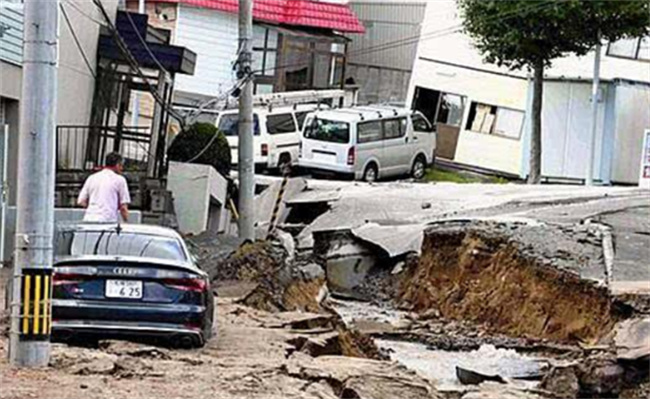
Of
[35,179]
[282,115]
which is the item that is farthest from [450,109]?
[35,179]

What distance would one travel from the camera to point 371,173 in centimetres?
4184

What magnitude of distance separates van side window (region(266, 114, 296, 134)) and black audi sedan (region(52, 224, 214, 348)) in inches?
1125

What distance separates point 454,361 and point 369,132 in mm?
23501

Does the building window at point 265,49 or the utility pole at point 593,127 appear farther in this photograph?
the building window at point 265,49

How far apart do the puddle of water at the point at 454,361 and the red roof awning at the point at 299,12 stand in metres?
28.3

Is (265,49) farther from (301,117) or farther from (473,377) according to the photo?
(473,377)

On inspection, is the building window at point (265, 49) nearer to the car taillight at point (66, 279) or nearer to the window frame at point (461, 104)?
the window frame at point (461, 104)

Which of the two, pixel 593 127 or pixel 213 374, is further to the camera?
pixel 593 127

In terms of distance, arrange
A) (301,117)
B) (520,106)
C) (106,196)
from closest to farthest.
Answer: (106,196) < (301,117) < (520,106)

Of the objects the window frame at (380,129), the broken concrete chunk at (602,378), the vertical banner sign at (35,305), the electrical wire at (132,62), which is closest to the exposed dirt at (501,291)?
the broken concrete chunk at (602,378)

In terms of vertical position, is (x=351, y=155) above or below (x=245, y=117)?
below

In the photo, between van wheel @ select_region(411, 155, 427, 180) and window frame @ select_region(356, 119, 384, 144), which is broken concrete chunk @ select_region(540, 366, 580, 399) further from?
van wheel @ select_region(411, 155, 427, 180)

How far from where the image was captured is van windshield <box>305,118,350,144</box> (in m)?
40.8

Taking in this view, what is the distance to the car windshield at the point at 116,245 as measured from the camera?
42.4 ft
